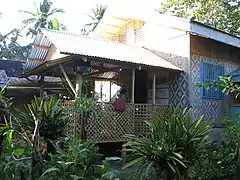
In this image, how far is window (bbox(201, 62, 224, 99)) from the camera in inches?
411

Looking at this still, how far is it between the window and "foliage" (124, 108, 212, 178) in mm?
6136

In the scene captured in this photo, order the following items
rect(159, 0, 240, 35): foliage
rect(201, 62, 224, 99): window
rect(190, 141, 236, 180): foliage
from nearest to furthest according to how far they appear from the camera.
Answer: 1. rect(190, 141, 236, 180): foliage
2. rect(201, 62, 224, 99): window
3. rect(159, 0, 240, 35): foliage

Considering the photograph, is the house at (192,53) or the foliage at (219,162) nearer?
the foliage at (219,162)

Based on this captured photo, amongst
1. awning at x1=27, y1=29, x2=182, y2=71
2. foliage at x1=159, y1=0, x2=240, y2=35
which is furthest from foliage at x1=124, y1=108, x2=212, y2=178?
foliage at x1=159, y1=0, x2=240, y2=35

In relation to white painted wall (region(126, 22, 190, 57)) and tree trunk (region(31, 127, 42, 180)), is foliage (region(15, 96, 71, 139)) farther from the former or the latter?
white painted wall (region(126, 22, 190, 57))

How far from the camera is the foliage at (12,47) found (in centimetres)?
3007

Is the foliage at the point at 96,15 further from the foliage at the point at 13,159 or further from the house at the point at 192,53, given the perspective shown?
the foliage at the point at 13,159

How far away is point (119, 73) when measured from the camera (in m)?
12.5

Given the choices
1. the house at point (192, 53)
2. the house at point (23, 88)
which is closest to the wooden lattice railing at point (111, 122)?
the house at point (192, 53)

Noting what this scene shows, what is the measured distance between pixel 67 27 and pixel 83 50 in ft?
72.7

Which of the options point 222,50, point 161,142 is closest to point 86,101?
point 161,142

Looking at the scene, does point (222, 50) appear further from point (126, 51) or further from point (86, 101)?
point (86, 101)

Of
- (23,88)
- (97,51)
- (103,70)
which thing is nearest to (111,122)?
(97,51)

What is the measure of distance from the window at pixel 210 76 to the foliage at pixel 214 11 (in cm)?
961
